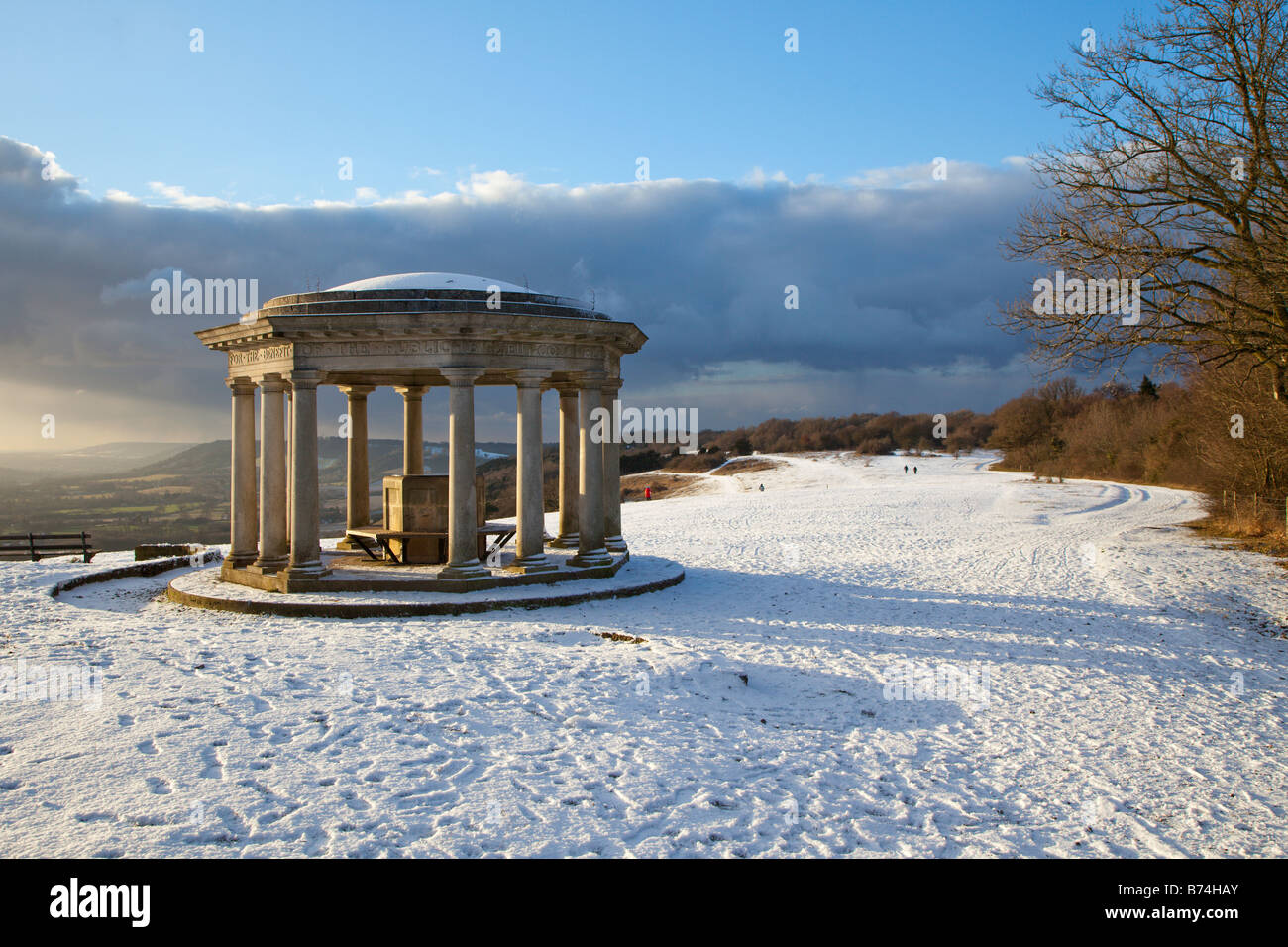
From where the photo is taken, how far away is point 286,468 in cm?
1504

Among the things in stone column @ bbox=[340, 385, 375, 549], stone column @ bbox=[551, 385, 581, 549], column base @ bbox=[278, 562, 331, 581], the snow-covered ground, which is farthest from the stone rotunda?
stone column @ bbox=[340, 385, 375, 549]

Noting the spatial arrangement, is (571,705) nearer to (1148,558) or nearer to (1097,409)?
(1148,558)

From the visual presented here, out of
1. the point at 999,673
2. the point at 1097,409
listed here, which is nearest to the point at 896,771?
the point at 999,673

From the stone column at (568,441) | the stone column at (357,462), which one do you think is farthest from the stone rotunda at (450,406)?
the stone column at (357,462)

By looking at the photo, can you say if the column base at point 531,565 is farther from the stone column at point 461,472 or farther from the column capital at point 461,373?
the column capital at point 461,373

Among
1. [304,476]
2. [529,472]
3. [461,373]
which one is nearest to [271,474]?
[304,476]

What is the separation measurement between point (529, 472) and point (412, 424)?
22.3 ft

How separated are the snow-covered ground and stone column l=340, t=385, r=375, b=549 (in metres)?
5.04

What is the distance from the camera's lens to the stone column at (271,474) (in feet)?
46.3

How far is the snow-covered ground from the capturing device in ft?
18.7

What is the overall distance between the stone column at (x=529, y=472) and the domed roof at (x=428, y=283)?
68.7 inches

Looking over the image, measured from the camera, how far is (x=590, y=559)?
15352 mm

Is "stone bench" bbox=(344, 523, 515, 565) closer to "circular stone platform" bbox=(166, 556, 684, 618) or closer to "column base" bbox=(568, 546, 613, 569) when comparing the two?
"column base" bbox=(568, 546, 613, 569)
